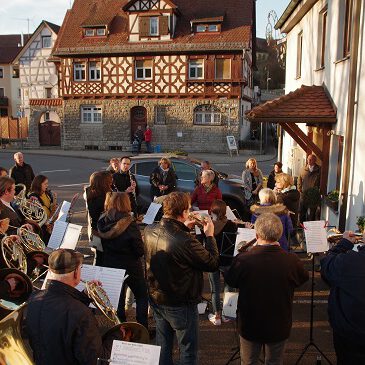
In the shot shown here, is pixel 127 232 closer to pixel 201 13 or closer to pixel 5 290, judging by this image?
pixel 5 290

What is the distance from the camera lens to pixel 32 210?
6938 mm

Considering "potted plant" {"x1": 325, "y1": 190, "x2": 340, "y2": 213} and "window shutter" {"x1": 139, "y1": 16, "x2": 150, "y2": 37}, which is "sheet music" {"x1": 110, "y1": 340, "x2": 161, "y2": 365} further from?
"window shutter" {"x1": 139, "y1": 16, "x2": 150, "y2": 37}

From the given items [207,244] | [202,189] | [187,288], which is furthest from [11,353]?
[202,189]

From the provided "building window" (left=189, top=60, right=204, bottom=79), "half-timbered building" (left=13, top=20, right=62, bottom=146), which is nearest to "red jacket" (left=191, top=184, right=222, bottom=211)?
"building window" (left=189, top=60, right=204, bottom=79)

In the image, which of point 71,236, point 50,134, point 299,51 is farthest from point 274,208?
point 50,134

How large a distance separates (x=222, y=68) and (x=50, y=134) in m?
15.5

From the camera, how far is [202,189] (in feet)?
24.6

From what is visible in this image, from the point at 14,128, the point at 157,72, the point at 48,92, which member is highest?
the point at 157,72

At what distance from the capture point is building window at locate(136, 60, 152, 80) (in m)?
28.7

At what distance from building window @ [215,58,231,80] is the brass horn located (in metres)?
25.0

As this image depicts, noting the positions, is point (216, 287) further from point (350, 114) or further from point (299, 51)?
point (299, 51)

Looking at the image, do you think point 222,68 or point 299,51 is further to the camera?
point 222,68

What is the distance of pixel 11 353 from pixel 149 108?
88.5ft

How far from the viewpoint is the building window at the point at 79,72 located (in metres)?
29.9
